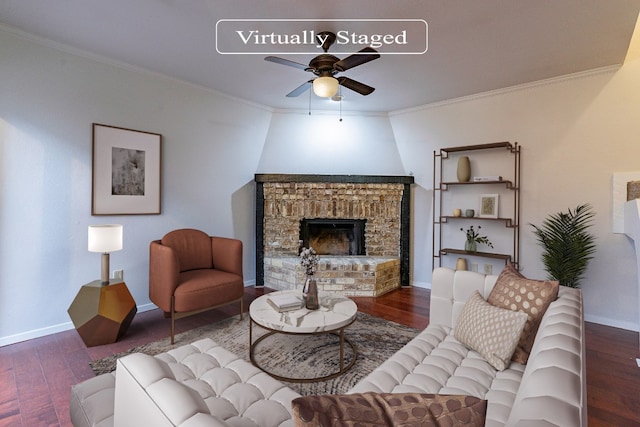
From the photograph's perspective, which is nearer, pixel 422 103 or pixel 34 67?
pixel 34 67

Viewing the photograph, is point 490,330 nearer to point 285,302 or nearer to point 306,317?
point 306,317

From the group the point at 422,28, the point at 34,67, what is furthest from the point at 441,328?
the point at 34,67

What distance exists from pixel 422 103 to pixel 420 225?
170 cm

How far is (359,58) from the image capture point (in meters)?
2.21

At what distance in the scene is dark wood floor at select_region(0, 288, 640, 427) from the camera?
1.79 m

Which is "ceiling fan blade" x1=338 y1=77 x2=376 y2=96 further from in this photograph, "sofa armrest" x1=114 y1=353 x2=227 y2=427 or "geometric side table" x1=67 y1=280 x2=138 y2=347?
"geometric side table" x1=67 y1=280 x2=138 y2=347

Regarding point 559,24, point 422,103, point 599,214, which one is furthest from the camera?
point 422,103

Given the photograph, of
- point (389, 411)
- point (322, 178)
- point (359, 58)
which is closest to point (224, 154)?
point (322, 178)

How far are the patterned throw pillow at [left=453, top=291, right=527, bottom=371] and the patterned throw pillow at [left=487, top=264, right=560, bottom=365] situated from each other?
74mm

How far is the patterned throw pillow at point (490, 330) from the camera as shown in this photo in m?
1.53

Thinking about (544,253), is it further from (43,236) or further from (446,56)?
(43,236)

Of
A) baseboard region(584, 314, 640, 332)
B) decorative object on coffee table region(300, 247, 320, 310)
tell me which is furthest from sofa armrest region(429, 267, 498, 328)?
baseboard region(584, 314, 640, 332)

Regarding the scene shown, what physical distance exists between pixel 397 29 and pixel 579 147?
242 cm

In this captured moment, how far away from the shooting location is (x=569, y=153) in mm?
3365
